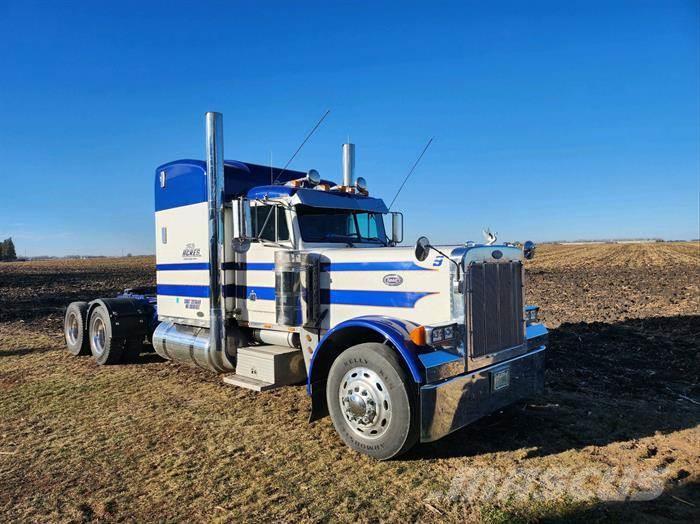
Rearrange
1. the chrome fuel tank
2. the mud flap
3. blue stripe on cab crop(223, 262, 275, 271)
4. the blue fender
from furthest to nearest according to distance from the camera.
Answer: the chrome fuel tank, blue stripe on cab crop(223, 262, 275, 271), the mud flap, the blue fender

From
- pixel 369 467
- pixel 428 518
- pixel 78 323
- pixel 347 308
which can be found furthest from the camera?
pixel 78 323

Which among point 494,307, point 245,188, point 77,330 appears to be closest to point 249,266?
point 245,188

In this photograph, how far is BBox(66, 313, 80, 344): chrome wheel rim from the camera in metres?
10.5

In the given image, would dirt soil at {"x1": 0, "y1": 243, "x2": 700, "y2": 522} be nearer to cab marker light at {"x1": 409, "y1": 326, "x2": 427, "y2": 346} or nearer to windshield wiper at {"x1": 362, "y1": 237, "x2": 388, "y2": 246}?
cab marker light at {"x1": 409, "y1": 326, "x2": 427, "y2": 346}

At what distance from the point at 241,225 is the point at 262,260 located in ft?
2.01

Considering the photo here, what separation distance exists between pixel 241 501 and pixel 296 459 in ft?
3.03

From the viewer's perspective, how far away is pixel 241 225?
6.54 metres

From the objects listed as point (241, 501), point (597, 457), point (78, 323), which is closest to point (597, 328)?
point (597, 457)

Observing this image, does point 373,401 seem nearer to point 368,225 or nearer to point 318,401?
point 318,401

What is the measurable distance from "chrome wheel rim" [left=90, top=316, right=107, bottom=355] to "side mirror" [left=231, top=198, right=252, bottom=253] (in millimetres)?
4525

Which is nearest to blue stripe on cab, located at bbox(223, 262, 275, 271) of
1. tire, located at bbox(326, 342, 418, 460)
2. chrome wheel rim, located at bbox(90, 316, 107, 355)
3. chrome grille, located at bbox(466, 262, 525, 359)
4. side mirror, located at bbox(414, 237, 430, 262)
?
tire, located at bbox(326, 342, 418, 460)

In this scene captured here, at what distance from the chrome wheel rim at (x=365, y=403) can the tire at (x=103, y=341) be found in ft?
19.6

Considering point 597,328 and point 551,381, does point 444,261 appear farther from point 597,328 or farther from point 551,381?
point 597,328

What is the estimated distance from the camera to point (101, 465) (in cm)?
484
